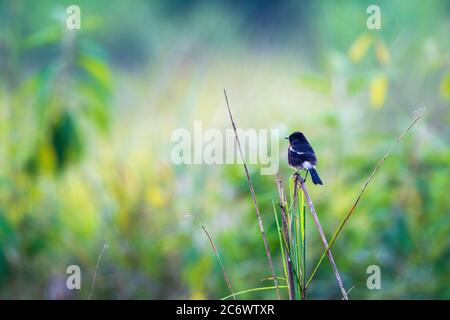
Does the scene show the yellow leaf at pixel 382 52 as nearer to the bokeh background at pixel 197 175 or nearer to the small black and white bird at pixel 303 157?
the bokeh background at pixel 197 175

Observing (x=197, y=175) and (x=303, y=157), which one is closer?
(x=303, y=157)

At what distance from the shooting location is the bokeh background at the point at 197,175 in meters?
1.38

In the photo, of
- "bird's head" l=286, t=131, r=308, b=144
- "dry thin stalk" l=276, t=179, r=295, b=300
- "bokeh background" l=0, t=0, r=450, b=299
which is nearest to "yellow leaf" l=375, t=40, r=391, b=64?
"bokeh background" l=0, t=0, r=450, b=299

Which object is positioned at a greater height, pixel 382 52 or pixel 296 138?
pixel 382 52

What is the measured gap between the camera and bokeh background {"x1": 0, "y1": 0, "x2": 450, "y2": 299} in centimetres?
138

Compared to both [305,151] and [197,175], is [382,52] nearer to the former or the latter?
[197,175]
